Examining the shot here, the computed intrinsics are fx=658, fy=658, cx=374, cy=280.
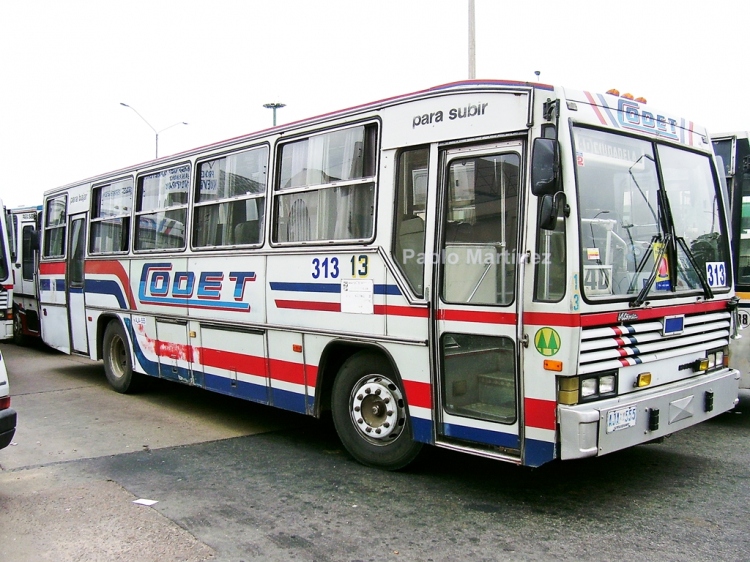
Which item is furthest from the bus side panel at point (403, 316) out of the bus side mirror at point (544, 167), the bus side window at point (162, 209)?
the bus side window at point (162, 209)

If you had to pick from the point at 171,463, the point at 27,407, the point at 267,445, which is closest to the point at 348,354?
the point at 267,445

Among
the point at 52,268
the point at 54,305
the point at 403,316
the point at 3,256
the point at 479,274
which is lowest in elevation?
the point at 54,305

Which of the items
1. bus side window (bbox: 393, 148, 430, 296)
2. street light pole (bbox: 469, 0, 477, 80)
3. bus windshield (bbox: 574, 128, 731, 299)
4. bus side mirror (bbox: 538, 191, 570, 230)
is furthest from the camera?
street light pole (bbox: 469, 0, 477, 80)

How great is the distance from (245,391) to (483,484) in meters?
2.85

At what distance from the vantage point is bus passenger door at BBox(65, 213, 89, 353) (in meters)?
10.1

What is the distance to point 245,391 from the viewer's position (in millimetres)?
7004

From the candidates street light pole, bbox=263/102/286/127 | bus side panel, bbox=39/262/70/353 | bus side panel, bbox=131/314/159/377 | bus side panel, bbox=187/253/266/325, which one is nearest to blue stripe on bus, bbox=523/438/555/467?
bus side panel, bbox=187/253/266/325

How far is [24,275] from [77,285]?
5302mm

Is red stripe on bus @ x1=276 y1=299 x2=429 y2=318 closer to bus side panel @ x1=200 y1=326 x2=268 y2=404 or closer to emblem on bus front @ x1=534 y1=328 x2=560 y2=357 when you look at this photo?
bus side panel @ x1=200 y1=326 x2=268 y2=404

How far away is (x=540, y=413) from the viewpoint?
4441 mm

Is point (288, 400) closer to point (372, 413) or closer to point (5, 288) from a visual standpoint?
point (372, 413)

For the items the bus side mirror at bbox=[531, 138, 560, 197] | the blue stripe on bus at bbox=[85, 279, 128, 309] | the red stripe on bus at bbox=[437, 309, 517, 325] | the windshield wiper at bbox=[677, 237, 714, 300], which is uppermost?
the bus side mirror at bbox=[531, 138, 560, 197]

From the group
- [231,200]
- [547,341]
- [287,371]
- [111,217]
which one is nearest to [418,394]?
[547,341]

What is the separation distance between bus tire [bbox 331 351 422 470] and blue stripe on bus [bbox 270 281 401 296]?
595mm
